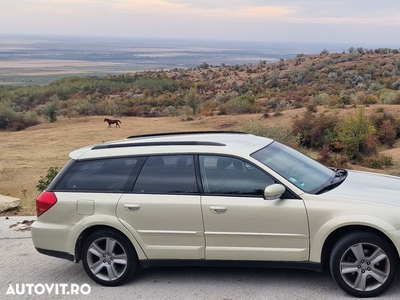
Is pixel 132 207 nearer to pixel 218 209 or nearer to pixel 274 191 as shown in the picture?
pixel 218 209

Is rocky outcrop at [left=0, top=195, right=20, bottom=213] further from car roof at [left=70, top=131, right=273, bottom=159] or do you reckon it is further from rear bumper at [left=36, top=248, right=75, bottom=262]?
car roof at [left=70, top=131, right=273, bottom=159]

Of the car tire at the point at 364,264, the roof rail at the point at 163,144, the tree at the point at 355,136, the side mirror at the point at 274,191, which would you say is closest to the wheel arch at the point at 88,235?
the roof rail at the point at 163,144

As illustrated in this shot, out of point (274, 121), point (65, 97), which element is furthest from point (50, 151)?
point (65, 97)

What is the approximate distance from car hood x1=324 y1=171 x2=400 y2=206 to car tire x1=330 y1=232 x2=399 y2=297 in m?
0.37

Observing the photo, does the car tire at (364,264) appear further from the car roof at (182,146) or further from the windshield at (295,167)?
the car roof at (182,146)

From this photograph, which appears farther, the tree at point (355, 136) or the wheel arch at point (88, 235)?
the tree at point (355, 136)

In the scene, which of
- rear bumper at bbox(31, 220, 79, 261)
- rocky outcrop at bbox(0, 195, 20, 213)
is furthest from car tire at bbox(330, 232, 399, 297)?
rocky outcrop at bbox(0, 195, 20, 213)

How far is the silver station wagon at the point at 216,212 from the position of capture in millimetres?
5246

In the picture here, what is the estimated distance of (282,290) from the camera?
555 centimetres

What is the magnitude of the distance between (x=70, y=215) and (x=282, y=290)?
2.28 metres

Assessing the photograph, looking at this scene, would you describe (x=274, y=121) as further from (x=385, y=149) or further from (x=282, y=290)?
(x=282, y=290)

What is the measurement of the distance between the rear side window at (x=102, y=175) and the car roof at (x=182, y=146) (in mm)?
85

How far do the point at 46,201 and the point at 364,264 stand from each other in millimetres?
3263

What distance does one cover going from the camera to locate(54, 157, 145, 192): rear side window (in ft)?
19.7
